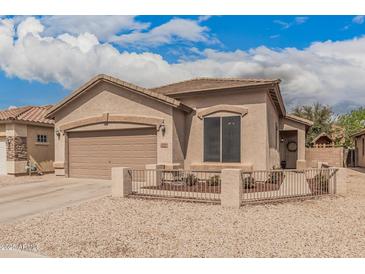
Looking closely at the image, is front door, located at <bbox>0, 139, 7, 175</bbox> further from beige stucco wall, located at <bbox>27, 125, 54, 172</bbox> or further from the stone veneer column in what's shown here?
beige stucco wall, located at <bbox>27, 125, 54, 172</bbox>

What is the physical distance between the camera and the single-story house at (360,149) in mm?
26269

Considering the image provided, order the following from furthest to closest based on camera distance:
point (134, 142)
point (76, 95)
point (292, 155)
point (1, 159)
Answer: point (292, 155), point (1, 159), point (76, 95), point (134, 142)

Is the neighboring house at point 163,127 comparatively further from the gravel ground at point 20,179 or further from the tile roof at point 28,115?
the tile roof at point 28,115

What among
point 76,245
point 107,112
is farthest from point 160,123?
point 76,245

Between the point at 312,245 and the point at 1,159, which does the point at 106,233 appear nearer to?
the point at 312,245

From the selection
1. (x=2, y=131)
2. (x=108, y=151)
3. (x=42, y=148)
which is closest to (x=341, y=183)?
(x=108, y=151)

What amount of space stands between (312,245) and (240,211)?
2646mm

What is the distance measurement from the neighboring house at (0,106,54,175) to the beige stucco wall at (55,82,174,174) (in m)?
3.72

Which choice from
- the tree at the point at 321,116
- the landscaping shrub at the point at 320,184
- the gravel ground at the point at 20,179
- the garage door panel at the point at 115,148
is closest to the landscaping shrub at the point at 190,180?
the garage door panel at the point at 115,148

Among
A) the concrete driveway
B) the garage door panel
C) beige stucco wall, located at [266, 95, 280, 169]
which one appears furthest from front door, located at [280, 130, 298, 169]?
the concrete driveway

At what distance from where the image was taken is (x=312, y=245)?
531 centimetres

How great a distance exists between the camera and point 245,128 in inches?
509

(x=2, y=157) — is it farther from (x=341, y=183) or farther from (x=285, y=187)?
(x=341, y=183)

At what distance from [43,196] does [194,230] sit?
6.81 m
